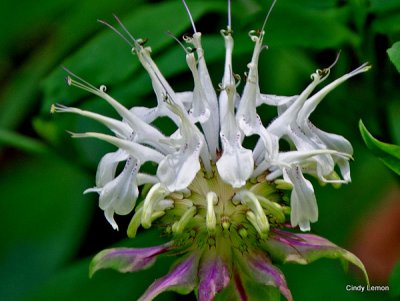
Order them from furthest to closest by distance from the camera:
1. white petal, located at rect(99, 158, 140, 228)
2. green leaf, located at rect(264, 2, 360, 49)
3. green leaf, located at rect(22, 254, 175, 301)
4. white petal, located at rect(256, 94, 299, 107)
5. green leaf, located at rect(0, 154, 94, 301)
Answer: green leaf, located at rect(0, 154, 94, 301), green leaf, located at rect(22, 254, 175, 301), green leaf, located at rect(264, 2, 360, 49), white petal, located at rect(256, 94, 299, 107), white petal, located at rect(99, 158, 140, 228)

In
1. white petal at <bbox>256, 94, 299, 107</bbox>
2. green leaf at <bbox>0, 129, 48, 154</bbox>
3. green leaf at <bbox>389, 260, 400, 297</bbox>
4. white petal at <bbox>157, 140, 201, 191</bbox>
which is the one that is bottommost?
green leaf at <bbox>389, 260, 400, 297</bbox>

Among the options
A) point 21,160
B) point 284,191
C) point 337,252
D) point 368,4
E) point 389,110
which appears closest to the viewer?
point 337,252

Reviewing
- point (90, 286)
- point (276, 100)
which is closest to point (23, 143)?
point (90, 286)

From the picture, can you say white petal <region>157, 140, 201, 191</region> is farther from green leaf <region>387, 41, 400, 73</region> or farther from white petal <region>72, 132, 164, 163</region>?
green leaf <region>387, 41, 400, 73</region>

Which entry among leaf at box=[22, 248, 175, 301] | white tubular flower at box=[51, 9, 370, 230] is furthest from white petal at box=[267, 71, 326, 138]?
leaf at box=[22, 248, 175, 301]

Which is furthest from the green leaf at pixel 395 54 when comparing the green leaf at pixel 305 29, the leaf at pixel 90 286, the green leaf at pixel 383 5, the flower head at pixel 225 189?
the leaf at pixel 90 286

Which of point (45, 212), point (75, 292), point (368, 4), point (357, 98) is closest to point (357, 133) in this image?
point (357, 98)

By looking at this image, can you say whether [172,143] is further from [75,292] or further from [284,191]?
[75,292]

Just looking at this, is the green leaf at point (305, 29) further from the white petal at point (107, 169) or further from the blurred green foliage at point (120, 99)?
the white petal at point (107, 169)
